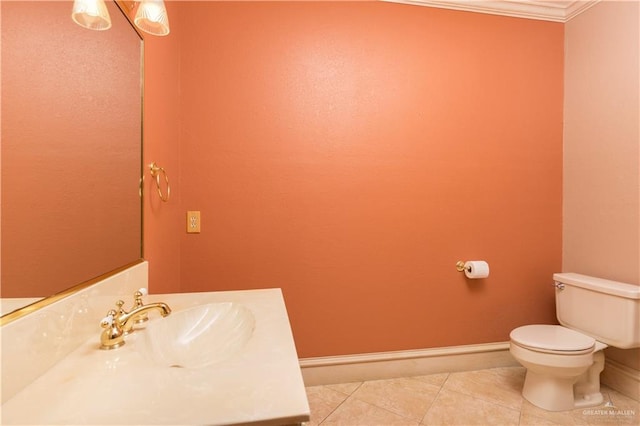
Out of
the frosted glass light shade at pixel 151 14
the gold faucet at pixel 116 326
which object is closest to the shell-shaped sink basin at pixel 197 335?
the gold faucet at pixel 116 326

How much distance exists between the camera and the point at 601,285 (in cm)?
163

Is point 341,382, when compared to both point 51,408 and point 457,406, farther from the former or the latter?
point 51,408

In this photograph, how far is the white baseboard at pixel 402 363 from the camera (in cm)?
182

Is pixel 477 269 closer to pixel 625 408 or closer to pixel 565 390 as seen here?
pixel 565 390

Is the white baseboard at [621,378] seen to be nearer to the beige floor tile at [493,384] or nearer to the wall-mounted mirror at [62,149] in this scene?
the beige floor tile at [493,384]

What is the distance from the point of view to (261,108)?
5.70 ft

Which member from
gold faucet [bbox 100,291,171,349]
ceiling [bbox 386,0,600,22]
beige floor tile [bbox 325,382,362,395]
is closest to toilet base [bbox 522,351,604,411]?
beige floor tile [bbox 325,382,362,395]

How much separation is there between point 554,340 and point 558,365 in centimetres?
14

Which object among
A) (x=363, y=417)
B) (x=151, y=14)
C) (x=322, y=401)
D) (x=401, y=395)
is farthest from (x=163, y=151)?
(x=401, y=395)

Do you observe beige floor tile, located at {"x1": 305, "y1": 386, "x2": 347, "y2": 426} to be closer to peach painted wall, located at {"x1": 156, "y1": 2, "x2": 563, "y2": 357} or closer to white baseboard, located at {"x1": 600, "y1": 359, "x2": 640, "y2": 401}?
peach painted wall, located at {"x1": 156, "y1": 2, "x2": 563, "y2": 357}

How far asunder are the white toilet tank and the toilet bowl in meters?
0.10

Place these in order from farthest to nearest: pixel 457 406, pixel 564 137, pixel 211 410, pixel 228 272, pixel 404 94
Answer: pixel 564 137 → pixel 404 94 → pixel 228 272 → pixel 457 406 → pixel 211 410

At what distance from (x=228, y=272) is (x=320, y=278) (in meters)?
0.56

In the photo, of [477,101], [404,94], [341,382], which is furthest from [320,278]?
[477,101]
